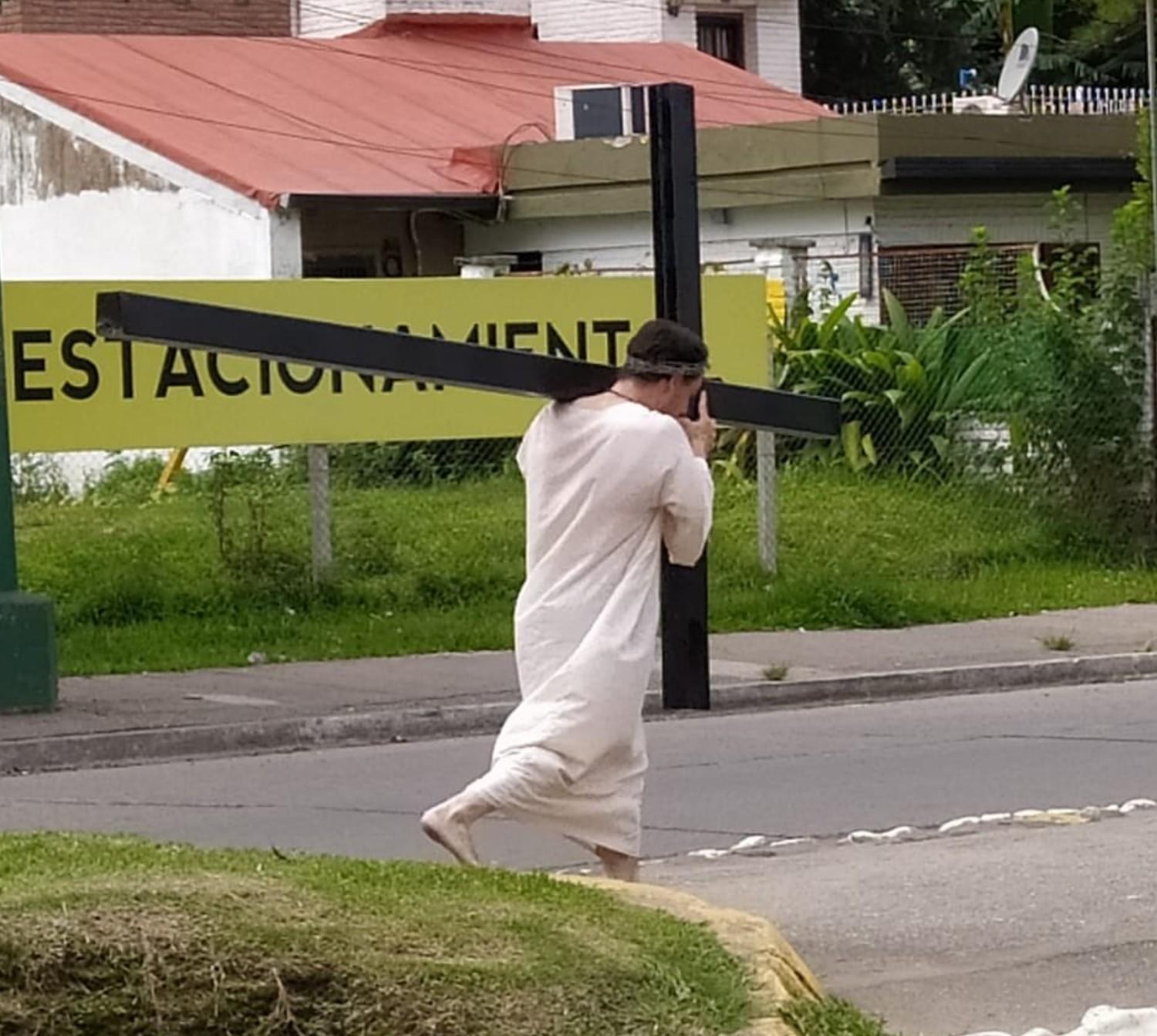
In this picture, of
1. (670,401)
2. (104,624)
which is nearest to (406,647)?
(104,624)

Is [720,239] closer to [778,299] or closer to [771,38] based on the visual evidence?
[778,299]

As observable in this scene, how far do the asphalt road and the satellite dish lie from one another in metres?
14.6

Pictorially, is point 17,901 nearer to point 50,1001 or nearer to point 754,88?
point 50,1001

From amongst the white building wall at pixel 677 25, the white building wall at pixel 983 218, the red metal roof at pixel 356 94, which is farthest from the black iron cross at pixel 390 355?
the white building wall at pixel 677 25

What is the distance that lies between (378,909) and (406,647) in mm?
10672

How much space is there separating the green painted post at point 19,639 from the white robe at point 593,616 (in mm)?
6652

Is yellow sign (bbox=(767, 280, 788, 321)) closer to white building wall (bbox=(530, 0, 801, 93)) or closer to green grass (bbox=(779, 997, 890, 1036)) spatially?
white building wall (bbox=(530, 0, 801, 93))

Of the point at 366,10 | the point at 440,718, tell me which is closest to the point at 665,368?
the point at 440,718

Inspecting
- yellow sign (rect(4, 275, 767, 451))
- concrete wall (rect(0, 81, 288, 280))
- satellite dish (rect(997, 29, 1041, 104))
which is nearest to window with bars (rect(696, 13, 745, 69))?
satellite dish (rect(997, 29, 1041, 104))

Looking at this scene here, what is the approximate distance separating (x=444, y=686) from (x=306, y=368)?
212 cm

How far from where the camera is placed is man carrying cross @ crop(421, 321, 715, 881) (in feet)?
23.6

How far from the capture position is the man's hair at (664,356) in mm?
7375

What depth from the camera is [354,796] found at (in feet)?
→ 37.2

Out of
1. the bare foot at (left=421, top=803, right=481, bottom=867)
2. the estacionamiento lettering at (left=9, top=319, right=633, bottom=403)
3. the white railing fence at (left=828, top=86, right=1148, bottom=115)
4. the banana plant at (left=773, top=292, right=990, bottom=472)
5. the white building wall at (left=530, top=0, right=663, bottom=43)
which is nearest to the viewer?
the bare foot at (left=421, top=803, right=481, bottom=867)
